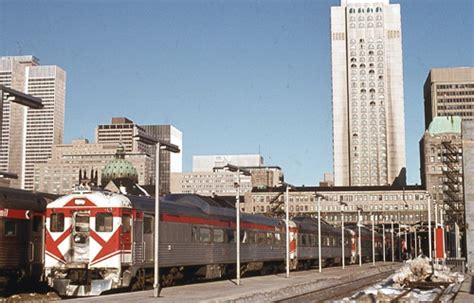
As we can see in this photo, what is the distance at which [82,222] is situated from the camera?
28453mm

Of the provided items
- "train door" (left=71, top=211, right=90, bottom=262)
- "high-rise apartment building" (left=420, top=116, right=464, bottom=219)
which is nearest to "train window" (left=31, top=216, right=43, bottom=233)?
"train door" (left=71, top=211, right=90, bottom=262)

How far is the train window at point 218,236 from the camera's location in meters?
37.5

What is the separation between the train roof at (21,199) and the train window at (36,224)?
379 millimetres

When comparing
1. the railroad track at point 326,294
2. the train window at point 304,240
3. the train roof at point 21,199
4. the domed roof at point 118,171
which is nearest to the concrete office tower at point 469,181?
the train window at point 304,240

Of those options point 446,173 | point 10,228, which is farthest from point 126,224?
point 446,173

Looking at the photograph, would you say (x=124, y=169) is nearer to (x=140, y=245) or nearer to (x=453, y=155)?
(x=453, y=155)

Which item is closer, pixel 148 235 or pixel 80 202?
pixel 80 202

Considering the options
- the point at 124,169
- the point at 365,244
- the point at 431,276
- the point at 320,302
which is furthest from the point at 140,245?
the point at 124,169

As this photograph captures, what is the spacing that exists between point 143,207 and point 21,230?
195 inches

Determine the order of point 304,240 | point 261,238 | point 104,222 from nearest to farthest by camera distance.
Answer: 1. point 104,222
2. point 261,238
3. point 304,240

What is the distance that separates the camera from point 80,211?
28.5 m

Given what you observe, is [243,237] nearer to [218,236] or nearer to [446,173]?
[218,236]

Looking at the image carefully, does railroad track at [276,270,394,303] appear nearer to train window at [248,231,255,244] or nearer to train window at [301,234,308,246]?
train window at [248,231,255,244]

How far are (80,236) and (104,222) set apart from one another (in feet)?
3.98
